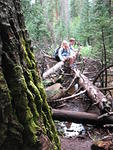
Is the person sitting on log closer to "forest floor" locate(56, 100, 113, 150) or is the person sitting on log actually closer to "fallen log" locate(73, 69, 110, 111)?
"fallen log" locate(73, 69, 110, 111)

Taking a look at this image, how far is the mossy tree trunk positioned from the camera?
6.06 feet

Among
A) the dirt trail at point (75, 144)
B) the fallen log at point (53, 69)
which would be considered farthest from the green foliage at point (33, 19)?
the dirt trail at point (75, 144)

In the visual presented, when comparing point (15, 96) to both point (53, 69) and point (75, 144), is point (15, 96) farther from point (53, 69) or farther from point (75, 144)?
point (53, 69)

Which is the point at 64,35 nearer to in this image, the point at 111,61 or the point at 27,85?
the point at 111,61

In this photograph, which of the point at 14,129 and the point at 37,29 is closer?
the point at 14,129

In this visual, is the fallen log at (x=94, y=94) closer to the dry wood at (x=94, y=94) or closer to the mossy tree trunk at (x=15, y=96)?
the dry wood at (x=94, y=94)

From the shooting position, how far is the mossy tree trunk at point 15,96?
1.85 m

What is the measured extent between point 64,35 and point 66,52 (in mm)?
25798

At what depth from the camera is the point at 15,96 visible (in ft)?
6.35

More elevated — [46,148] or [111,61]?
[46,148]

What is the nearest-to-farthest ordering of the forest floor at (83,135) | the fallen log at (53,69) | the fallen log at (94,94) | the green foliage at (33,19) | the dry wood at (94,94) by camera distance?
1. the forest floor at (83,135)
2. the fallen log at (94,94)
3. the dry wood at (94,94)
4. the fallen log at (53,69)
5. the green foliage at (33,19)

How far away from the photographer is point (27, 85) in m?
2.21

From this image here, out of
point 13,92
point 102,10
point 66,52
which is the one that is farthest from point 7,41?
point 102,10

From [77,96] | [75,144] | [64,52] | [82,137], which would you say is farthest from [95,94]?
[64,52]
